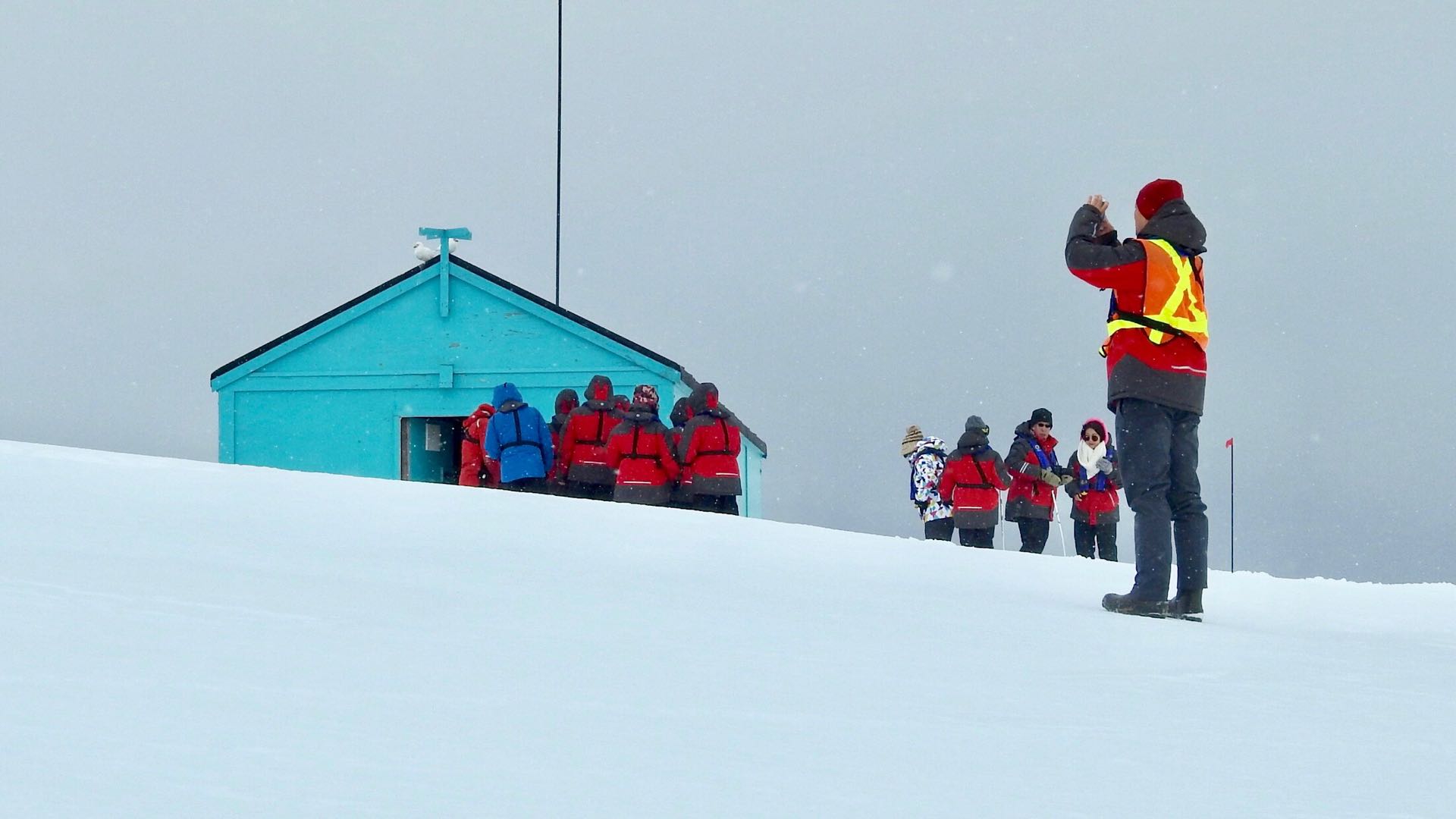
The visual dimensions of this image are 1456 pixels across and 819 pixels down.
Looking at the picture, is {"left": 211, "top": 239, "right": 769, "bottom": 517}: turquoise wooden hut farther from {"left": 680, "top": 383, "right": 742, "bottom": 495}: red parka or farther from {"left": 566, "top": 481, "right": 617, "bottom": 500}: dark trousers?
{"left": 680, "top": 383, "right": 742, "bottom": 495}: red parka

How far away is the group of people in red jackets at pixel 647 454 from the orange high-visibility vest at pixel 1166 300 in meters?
4.72

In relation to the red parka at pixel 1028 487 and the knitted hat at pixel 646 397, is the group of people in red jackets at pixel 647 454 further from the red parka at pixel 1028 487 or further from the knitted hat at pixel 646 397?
the red parka at pixel 1028 487

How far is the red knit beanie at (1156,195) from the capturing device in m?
4.54

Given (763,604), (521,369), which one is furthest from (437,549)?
(521,369)

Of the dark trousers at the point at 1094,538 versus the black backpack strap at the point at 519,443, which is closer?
the black backpack strap at the point at 519,443

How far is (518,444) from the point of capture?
31.9 feet

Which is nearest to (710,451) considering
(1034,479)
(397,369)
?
(1034,479)

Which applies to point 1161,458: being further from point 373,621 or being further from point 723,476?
point 723,476

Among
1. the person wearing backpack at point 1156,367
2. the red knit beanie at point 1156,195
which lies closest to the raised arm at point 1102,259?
the person wearing backpack at point 1156,367

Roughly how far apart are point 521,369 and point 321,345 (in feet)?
7.89

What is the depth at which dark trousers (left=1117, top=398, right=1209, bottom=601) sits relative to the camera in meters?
4.39

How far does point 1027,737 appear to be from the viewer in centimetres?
208

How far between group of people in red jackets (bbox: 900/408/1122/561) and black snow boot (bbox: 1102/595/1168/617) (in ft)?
19.3

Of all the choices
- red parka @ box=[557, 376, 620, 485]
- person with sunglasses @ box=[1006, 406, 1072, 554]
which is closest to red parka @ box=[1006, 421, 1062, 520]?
person with sunglasses @ box=[1006, 406, 1072, 554]
